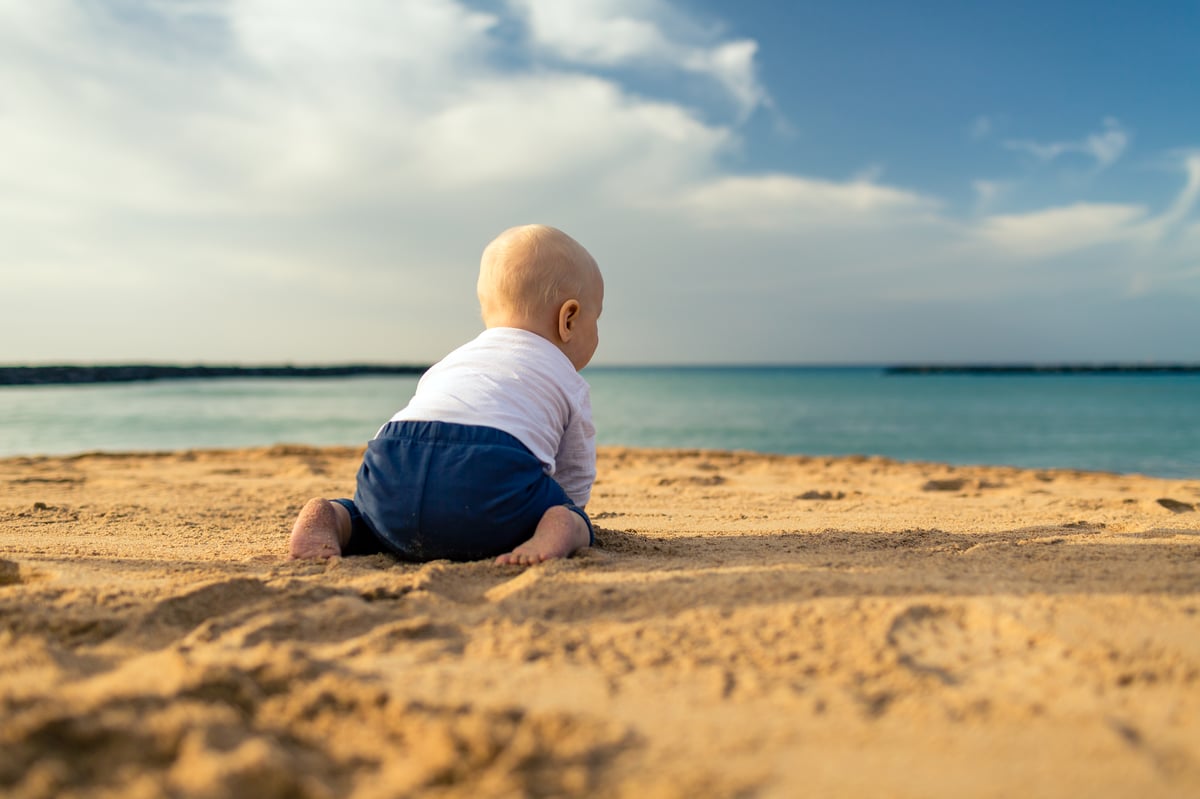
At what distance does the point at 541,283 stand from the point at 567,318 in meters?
0.14

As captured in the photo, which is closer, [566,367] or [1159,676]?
[1159,676]

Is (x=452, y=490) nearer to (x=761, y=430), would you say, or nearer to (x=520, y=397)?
(x=520, y=397)

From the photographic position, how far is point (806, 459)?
7.22m

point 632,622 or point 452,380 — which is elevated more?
point 452,380

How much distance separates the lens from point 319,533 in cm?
223

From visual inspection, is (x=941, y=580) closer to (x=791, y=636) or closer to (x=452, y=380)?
(x=791, y=636)

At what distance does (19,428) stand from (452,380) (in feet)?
39.1

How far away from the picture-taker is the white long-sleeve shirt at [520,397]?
2.17m

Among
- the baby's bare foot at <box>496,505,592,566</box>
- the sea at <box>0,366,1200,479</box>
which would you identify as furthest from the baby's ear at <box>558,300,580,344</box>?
the sea at <box>0,366,1200,479</box>

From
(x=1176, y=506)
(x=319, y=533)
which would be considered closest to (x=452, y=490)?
(x=319, y=533)

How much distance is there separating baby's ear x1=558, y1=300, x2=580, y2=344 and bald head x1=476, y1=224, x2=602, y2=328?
0.08 ft

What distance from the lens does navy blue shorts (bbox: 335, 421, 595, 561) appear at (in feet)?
6.84

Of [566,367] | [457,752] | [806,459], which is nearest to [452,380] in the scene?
[566,367]

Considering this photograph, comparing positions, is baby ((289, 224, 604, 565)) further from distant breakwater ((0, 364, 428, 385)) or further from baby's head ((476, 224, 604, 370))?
distant breakwater ((0, 364, 428, 385))
